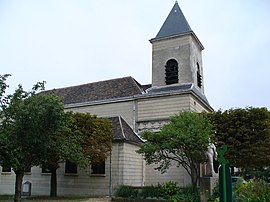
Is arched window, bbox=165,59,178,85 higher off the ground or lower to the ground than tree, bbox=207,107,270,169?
higher

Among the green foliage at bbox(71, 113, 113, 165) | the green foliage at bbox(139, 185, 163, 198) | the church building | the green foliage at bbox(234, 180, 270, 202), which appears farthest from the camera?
the church building

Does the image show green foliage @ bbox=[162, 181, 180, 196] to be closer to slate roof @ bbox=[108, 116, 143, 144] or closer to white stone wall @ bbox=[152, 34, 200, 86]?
slate roof @ bbox=[108, 116, 143, 144]

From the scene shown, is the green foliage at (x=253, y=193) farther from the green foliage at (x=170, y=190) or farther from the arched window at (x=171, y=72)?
the arched window at (x=171, y=72)

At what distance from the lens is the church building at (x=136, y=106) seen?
901 inches

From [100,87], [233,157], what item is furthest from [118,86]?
[233,157]

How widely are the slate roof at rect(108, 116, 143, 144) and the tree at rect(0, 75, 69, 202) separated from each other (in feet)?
24.7

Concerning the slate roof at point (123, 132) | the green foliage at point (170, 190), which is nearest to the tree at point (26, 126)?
the green foliage at point (170, 190)

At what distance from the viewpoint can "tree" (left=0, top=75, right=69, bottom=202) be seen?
47.9ft

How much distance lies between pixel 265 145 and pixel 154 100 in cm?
941

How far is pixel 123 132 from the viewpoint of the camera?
2344 cm

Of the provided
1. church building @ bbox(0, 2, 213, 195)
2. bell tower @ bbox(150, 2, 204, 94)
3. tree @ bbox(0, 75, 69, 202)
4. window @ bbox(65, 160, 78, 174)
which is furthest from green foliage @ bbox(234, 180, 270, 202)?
bell tower @ bbox(150, 2, 204, 94)

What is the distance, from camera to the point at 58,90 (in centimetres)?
3406

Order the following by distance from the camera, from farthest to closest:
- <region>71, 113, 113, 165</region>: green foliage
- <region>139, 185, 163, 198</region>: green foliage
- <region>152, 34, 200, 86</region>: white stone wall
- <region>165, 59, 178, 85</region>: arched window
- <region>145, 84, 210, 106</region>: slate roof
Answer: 1. <region>165, 59, 178, 85</region>: arched window
2. <region>152, 34, 200, 86</region>: white stone wall
3. <region>145, 84, 210, 106</region>: slate roof
4. <region>71, 113, 113, 165</region>: green foliage
5. <region>139, 185, 163, 198</region>: green foliage

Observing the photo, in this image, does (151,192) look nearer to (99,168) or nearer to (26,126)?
(99,168)
